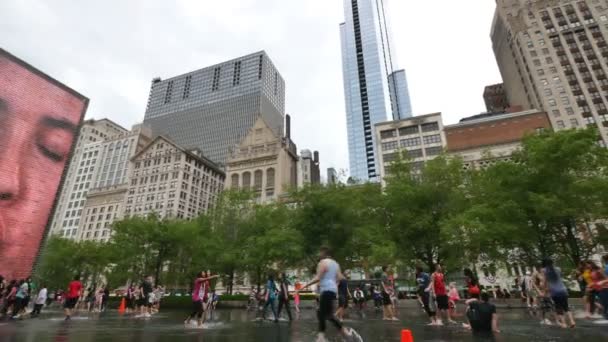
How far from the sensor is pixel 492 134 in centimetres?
7181

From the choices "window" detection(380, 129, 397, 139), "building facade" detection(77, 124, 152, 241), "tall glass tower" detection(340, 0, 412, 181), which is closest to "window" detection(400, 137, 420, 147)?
"window" detection(380, 129, 397, 139)

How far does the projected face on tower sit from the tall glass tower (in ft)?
357

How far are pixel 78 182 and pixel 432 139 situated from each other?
117 metres

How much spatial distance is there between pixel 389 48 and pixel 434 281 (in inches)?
6498

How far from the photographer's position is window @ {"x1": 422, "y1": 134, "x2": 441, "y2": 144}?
7341 centimetres

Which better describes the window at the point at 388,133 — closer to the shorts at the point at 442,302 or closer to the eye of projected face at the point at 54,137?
the eye of projected face at the point at 54,137

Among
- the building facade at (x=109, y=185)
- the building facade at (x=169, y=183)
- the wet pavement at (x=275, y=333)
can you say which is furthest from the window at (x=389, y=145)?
the building facade at (x=109, y=185)

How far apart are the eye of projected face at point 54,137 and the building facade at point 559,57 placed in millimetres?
86393

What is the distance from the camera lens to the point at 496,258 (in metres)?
23.6

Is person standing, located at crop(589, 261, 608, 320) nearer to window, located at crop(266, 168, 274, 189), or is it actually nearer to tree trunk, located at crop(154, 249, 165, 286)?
tree trunk, located at crop(154, 249, 165, 286)

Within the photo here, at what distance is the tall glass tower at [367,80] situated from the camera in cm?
13688

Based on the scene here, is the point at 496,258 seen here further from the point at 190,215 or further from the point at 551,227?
the point at 190,215

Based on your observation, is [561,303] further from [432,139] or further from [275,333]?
[432,139]

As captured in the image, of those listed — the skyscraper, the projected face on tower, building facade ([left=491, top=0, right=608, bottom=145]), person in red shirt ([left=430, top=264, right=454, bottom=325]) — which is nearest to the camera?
person in red shirt ([left=430, top=264, right=454, bottom=325])
